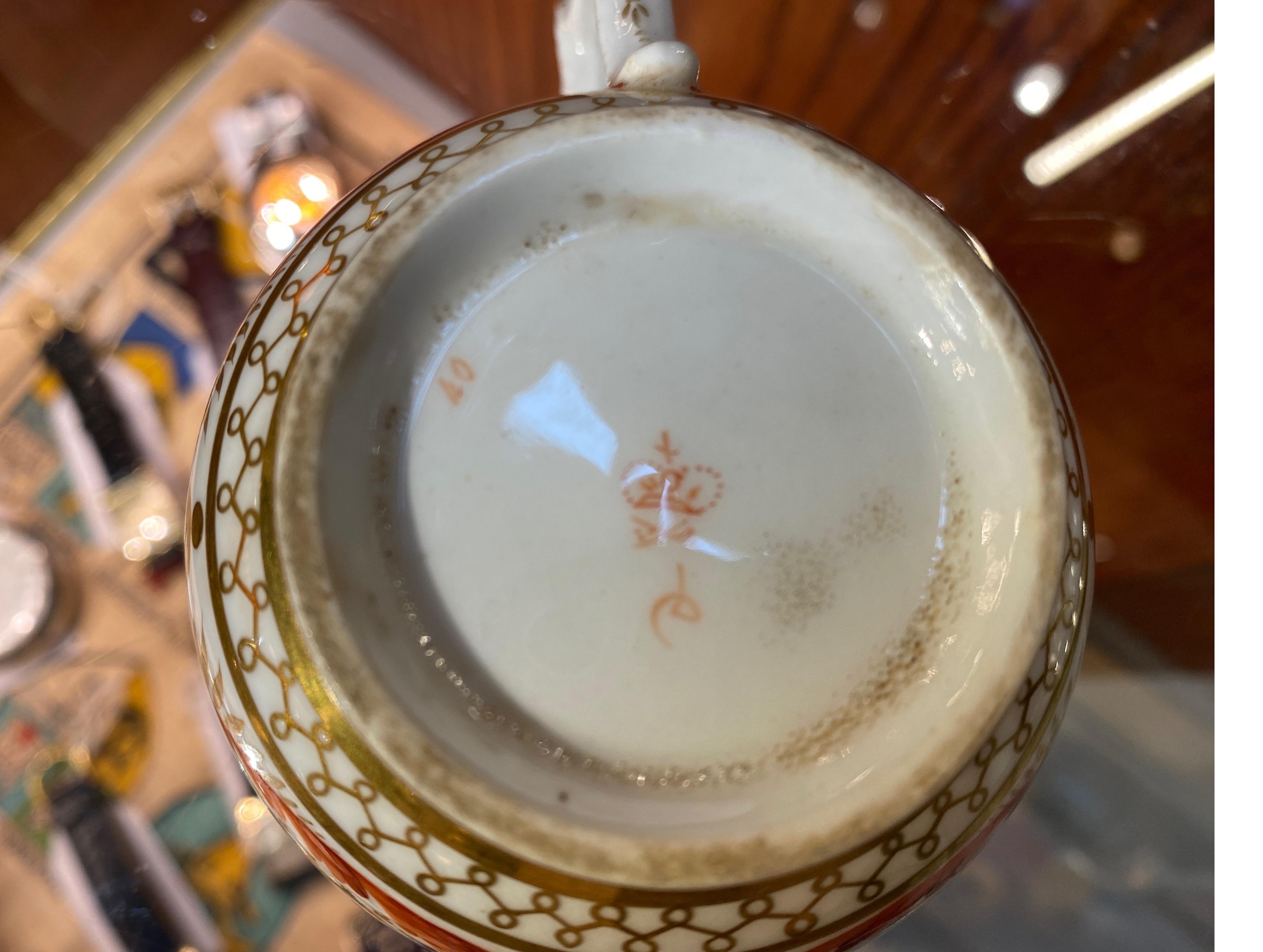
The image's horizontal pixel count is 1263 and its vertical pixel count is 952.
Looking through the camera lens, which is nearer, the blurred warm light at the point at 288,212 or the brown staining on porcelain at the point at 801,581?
the brown staining on porcelain at the point at 801,581

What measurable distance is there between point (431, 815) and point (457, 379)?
200 mm

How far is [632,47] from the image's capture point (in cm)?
49

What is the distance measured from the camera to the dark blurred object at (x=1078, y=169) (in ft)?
2.85

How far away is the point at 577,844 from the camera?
32cm

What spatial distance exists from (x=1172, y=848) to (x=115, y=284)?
1292 mm

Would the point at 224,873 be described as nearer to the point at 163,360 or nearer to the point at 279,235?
the point at 163,360

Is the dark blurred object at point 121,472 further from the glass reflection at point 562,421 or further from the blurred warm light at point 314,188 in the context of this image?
the glass reflection at point 562,421

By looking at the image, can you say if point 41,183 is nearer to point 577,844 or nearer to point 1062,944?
point 577,844

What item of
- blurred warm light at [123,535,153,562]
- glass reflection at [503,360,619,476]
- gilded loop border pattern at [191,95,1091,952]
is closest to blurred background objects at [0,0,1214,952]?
blurred warm light at [123,535,153,562]

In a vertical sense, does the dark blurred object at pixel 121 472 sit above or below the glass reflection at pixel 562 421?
below

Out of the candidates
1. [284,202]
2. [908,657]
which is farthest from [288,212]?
[908,657]

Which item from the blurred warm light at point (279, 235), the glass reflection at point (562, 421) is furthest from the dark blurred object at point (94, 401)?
the glass reflection at point (562, 421)

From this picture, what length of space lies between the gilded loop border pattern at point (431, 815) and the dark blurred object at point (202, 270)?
517mm

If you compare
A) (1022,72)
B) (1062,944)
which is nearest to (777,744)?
(1062,944)
